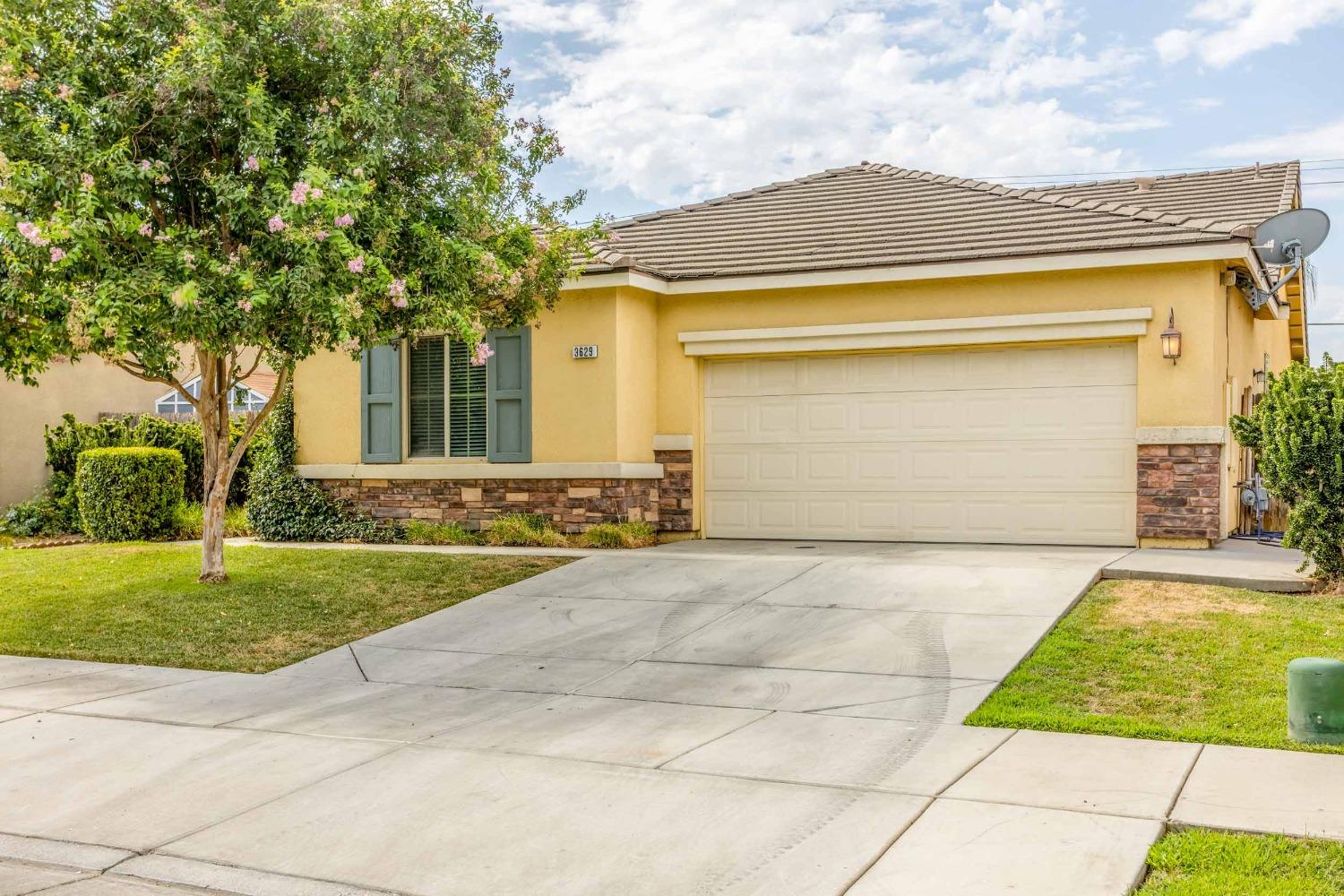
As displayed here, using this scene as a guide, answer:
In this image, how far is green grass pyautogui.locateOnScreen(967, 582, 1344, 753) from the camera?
6.49 metres

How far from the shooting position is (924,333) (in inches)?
516

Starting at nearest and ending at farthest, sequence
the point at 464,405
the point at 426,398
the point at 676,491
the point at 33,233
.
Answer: the point at 33,233 < the point at 676,491 < the point at 464,405 < the point at 426,398

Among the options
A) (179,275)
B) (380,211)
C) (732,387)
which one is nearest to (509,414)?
(732,387)

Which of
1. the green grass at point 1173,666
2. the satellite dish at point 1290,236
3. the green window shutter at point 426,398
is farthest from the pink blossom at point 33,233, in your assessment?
the satellite dish at point 1290,236

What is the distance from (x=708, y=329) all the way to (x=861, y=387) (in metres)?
1.98

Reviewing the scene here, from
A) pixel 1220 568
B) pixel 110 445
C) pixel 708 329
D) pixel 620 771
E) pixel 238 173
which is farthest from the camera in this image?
pixel 110 445

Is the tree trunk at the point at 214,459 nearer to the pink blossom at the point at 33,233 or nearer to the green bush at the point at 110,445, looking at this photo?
the pink blossom at the point at 33,233

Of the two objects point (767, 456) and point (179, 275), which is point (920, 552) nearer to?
point (767, 456)

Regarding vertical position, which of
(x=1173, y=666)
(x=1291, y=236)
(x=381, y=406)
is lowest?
(x=1173, y=666)

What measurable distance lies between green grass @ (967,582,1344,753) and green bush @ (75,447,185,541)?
39.8 ft

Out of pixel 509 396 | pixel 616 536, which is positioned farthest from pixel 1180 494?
pixel 509 396

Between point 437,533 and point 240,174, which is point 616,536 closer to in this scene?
point 437,533

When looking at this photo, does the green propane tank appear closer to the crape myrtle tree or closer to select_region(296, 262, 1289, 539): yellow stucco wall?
select_region(296, 262, 1289, 539): yellow stucco wall

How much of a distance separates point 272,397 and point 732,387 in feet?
17.6
